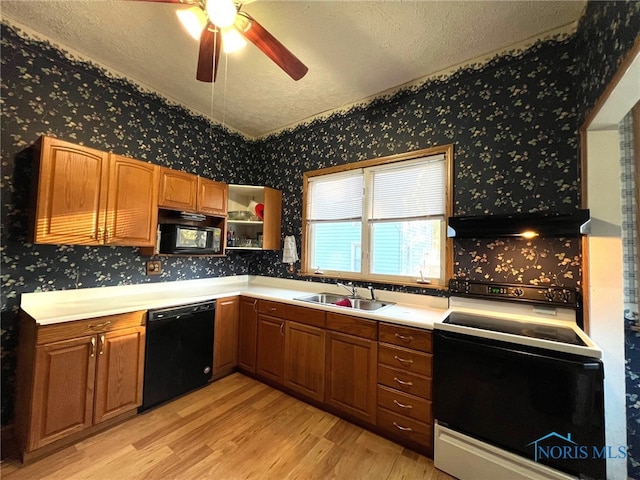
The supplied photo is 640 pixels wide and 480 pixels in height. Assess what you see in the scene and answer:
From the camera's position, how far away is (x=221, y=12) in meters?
1.34

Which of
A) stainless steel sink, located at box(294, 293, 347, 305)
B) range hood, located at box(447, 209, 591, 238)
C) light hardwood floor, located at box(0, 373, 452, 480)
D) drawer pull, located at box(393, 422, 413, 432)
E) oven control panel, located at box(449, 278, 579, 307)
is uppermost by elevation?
range hood, located at box(447, 209, 591, 238)

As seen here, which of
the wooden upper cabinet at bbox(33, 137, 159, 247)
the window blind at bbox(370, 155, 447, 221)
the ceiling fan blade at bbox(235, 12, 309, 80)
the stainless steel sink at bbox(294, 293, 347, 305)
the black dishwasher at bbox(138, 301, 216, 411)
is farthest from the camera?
the stainless steel sink at bbox(294, 293, 347, 305)

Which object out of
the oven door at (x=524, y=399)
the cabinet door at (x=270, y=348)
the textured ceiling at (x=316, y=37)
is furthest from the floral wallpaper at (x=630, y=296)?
the cabinet door at (x=270, y=348)

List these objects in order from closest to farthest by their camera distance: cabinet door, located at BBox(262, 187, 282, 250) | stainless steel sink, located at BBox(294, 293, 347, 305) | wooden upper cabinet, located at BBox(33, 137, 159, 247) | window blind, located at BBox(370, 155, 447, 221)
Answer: wooden upper cabinet, located at BBox(33, 137, 159, 247), window blind, located at BBox(370, 155, 447, 221), stainless steel sink, located at BBox(294, 293, 347, 305), cabinet door, located at BBox(262, 187, 282, 250)

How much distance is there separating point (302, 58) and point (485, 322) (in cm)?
249

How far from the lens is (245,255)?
3.70 meters

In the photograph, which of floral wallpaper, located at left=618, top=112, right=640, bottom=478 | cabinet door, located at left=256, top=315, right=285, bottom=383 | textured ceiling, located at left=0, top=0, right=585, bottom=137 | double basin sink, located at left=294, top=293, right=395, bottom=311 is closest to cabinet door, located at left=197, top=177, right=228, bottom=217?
textured ceiling, located at left=0, top=0, right=585, bottom=137

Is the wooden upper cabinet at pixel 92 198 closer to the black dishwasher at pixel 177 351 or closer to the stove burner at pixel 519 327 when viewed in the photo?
the black dishwasher at pixel 177 351

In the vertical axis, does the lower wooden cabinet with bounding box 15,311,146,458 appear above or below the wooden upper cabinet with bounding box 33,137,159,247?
below

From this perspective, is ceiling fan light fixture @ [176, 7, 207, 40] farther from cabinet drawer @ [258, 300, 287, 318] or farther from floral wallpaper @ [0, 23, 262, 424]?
cabinet drawer @ [258, 300, 287, 318]

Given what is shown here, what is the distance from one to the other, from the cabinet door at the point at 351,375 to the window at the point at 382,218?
768mm

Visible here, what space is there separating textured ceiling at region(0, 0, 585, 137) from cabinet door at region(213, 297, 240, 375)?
2253mm

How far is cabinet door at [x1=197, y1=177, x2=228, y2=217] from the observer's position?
110 inches

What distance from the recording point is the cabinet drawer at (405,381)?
176cm
